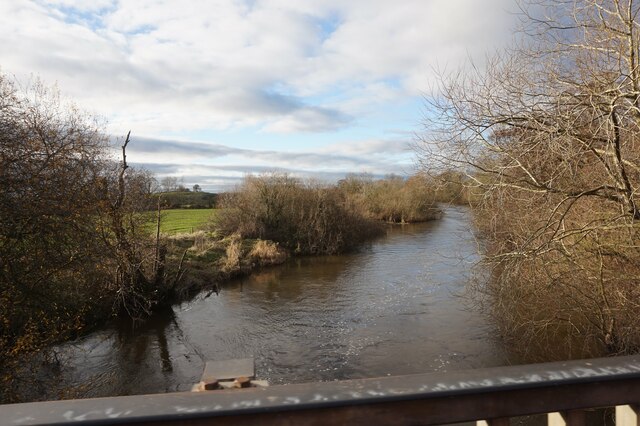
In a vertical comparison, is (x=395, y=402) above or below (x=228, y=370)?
above

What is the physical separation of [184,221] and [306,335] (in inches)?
869

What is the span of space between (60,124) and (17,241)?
3.29 meters

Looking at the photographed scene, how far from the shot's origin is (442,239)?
28312 millimetres

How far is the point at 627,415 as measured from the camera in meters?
1.49

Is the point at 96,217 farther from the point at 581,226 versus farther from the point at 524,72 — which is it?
the point at 581,226

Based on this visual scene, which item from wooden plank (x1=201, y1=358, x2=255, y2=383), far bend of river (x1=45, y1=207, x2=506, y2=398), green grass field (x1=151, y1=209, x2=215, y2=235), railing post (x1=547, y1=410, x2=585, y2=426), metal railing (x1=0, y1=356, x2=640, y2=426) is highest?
metal railing (x1=0, y1=356, x2=640, y2=426)

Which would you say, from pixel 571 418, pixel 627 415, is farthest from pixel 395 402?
pixel 627 415

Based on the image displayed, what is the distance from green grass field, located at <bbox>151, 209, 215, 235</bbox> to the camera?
2828 centimetres

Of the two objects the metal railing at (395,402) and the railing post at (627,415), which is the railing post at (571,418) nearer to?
the metal railing at (395,402)

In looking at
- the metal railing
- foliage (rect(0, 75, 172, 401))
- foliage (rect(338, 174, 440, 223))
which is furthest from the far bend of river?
foliage (rect(338, 174, 440, 223))

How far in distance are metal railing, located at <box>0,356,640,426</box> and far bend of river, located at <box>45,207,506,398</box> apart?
8990 mm

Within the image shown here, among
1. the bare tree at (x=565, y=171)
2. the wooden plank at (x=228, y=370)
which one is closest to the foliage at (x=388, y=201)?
the bare tree at (x=565, y=171)

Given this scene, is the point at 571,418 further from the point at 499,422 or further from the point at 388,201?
the point at 388,201

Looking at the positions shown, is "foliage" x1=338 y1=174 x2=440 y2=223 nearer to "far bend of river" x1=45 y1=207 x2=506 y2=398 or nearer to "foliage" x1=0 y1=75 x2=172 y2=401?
"far bend of river" x1=45 y1=207 x2=506 y2=398
